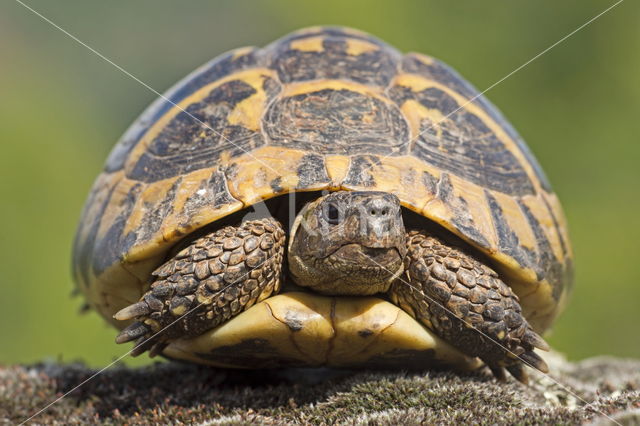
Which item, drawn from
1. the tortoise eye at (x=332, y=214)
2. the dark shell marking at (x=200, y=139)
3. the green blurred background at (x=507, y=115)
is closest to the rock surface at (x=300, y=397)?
the tortoise eye at (x=332, y=214)

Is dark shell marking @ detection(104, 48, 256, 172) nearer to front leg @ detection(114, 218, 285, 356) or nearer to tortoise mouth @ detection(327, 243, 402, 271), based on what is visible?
front leg @ detection(114, 218, 285, 356)

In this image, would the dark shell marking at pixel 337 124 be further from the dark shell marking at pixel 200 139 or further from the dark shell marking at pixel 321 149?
the dark shell marking at pixel 200 139

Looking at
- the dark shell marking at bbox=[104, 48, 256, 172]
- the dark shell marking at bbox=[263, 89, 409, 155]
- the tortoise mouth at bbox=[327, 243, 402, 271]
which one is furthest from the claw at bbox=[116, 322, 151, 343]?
the dark shell marking at bbox=[104, 48, 256, 172]

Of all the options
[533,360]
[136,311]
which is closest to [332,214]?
[136,311]

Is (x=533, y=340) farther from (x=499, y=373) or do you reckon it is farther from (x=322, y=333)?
(x=322, y=333)

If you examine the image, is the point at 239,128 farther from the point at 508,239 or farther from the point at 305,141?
the point at 508,239

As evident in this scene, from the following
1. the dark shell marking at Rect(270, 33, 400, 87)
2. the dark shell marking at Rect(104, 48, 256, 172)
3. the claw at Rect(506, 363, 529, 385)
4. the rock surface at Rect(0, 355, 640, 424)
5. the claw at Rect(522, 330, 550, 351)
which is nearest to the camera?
the rock surface at Rect(0, 355, 640, 424)
